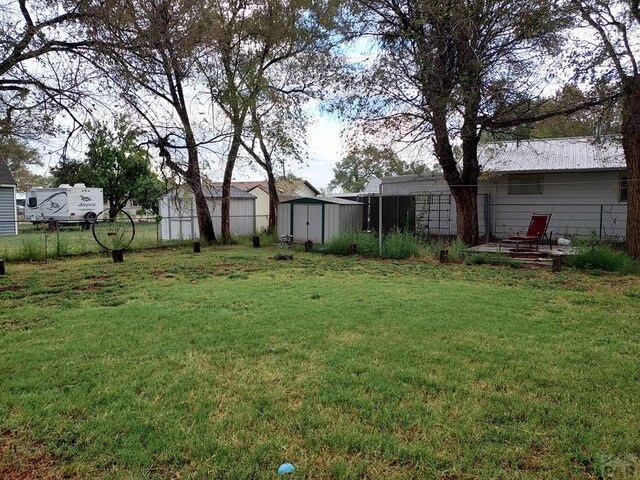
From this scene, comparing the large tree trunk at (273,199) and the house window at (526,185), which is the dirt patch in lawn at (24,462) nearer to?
→ the large tree trunk at (273,199)

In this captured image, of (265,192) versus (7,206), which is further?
(265,192)

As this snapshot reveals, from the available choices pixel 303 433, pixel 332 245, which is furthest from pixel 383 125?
pixel 303 433

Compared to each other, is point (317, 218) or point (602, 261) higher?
point (317, 218)

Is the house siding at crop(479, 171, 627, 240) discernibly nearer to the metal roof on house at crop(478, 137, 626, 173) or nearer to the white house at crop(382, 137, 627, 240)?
the white house at crop(382, 137, 627, 240)

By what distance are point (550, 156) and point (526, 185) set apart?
136 centimetres

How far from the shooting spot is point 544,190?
15.7 m

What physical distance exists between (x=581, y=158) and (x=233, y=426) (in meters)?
16.3

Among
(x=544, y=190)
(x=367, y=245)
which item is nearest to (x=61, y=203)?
(x=367, y=245)

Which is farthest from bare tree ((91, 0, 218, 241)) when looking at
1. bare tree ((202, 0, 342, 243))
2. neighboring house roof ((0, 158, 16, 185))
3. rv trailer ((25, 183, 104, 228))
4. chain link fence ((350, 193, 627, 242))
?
rv trailer ((25, 183, 104, 228))

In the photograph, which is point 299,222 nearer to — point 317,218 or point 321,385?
point 317,218

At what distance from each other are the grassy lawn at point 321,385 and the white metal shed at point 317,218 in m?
8.90

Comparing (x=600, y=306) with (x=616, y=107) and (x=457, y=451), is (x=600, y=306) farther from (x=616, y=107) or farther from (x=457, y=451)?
(x=616, y=107)

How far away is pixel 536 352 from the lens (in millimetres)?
4016

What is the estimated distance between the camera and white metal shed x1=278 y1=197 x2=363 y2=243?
50.6 feet
